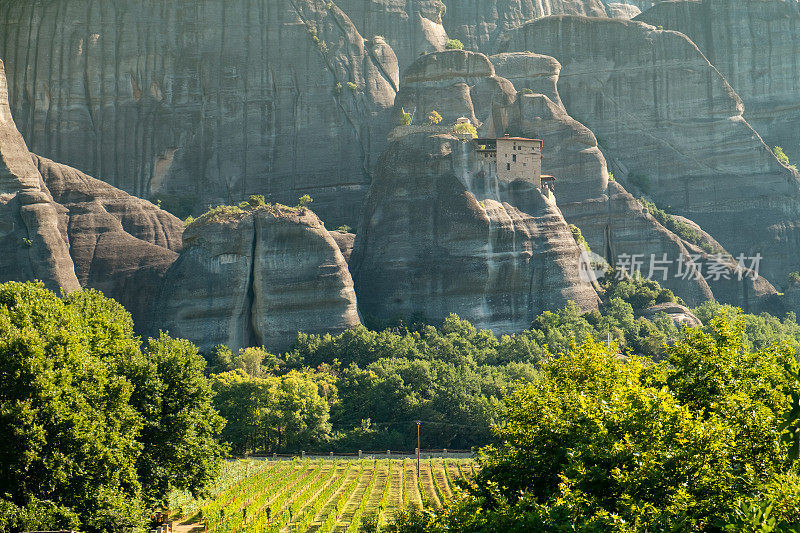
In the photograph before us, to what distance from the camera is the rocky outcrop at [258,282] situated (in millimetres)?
92438

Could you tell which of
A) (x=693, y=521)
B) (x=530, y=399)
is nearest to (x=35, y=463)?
(x=530, y=399)

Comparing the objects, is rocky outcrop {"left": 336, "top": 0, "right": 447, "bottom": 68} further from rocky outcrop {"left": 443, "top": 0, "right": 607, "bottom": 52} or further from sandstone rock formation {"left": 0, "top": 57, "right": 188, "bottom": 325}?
sandstone rock formation {"left": 0, "top": 57, "right": 188, "bottom": 325}

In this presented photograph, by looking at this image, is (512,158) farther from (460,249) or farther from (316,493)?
(316,493)

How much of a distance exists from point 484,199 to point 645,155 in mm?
32327

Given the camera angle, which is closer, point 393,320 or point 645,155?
point 393,320

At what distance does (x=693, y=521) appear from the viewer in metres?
28.2

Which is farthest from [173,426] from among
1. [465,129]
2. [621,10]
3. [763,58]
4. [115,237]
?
[621,10]

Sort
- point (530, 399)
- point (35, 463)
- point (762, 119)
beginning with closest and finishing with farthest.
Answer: point (530, 399)
point (35, 463)
point (762, 119)

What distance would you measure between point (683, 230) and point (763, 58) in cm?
3258

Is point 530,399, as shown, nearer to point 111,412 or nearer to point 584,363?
point 584,363

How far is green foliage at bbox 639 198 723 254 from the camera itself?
116m

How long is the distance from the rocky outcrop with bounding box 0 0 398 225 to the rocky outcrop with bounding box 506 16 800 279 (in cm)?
2127

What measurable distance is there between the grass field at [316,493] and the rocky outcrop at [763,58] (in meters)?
77.6

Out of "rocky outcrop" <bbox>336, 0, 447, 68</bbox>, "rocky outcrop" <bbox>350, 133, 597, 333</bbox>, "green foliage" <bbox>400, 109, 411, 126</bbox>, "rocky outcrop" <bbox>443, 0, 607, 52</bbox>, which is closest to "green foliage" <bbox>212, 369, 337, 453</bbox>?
"rocky outcrop" <bbox>350, 133, 597, 333</bbox>
